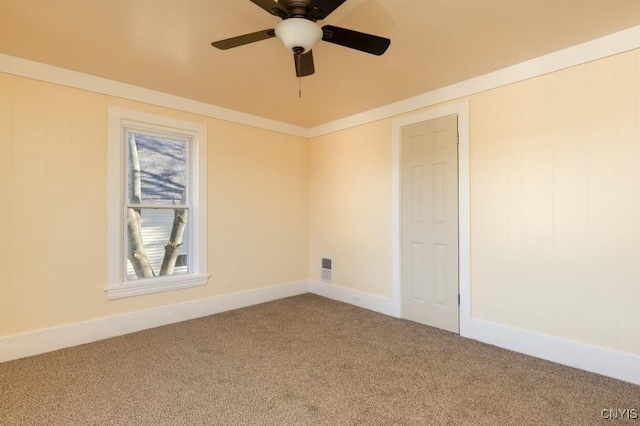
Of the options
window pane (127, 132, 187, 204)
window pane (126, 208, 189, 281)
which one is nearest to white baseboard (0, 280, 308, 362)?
window pane (126, 208, 189, 281)

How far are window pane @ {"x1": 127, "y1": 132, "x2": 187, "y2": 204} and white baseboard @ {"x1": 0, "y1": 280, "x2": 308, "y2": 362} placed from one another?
1.20 m

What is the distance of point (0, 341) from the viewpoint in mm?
2625

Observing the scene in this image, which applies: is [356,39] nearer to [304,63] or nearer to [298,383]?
[304,63]

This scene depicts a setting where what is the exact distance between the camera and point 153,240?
3553mm

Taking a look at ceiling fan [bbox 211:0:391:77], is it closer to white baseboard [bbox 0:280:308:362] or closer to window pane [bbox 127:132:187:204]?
window pane [bbox 127:132:187:204]

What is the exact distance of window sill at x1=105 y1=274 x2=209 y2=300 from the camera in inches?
126

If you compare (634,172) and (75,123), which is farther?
(75,123)

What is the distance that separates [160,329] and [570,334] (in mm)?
3735

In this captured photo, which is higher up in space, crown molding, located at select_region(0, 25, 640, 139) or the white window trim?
crown molding, located at select_region(0, 25, 640, 139)

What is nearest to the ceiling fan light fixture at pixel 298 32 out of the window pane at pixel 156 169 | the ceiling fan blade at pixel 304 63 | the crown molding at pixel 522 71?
the ceiling fan blade at pixel 304 63

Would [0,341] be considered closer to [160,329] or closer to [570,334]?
[160,329]

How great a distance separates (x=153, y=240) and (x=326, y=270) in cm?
227

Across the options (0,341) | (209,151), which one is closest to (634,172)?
(209,151)

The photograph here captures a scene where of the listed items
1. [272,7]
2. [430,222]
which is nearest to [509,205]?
[430,222]
